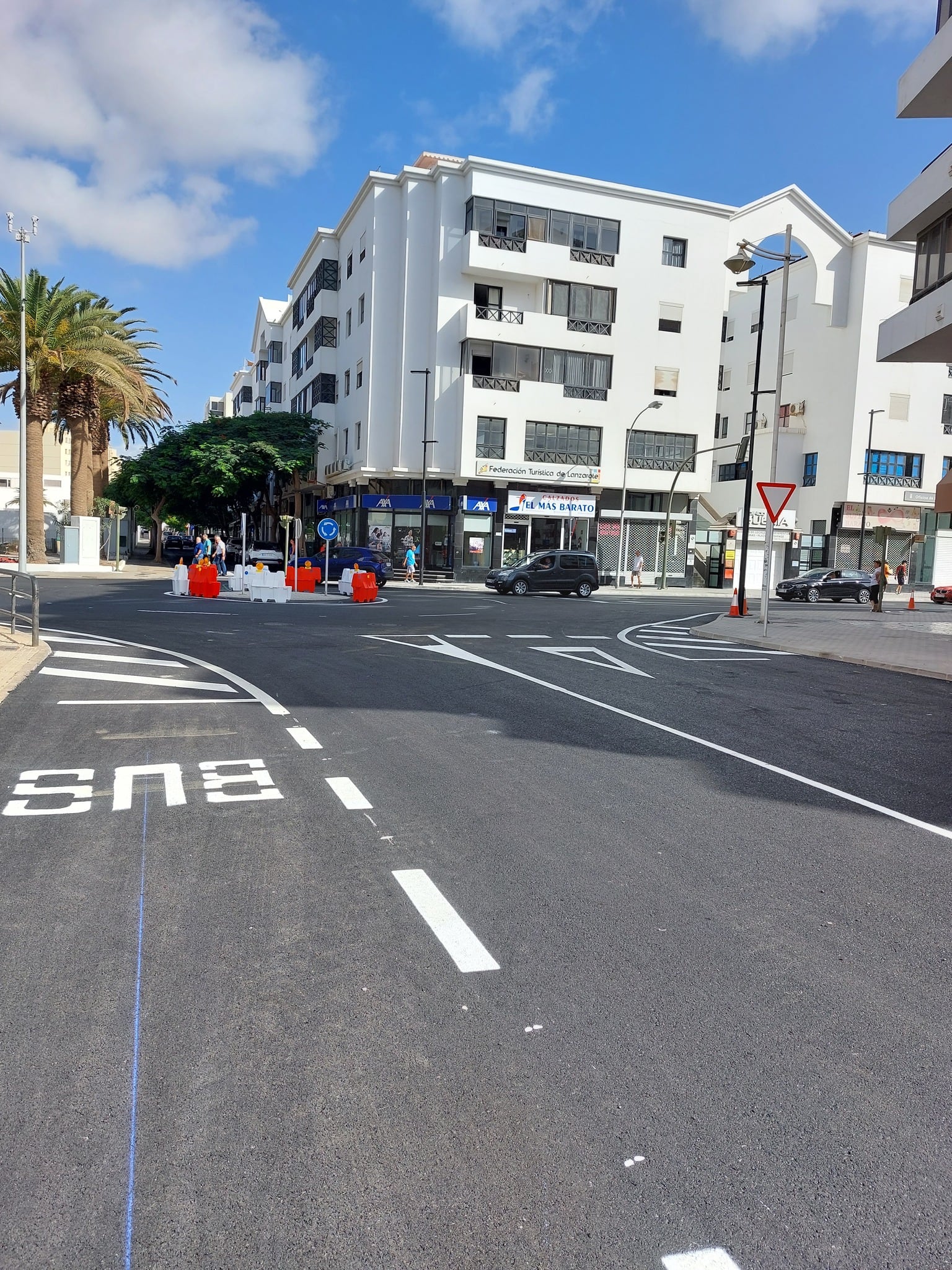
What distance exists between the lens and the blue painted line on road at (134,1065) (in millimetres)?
2421

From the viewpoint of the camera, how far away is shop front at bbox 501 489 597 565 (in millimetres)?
42781

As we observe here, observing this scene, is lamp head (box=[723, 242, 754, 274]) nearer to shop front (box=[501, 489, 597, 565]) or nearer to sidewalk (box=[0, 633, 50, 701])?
sidewalk (box=[0, 633, 50, 701])

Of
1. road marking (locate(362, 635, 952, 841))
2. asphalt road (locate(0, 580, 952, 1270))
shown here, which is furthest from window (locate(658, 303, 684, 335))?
asphalt road (locate(0, 580, 952, 1270))

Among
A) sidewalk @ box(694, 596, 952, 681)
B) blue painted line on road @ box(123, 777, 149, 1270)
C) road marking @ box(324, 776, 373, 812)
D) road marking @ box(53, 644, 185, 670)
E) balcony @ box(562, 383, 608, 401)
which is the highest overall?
balcony @ box(562, 383, 608, 401)

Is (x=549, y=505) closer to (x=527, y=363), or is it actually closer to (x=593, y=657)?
(x=527, y=363)

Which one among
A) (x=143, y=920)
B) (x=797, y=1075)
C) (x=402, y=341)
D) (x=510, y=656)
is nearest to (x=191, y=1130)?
(x=143, y=920)

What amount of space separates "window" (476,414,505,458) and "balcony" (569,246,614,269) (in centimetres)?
798

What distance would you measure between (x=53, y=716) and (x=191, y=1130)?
6969mm

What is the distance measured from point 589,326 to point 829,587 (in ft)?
51.2

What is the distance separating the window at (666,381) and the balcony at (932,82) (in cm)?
2399

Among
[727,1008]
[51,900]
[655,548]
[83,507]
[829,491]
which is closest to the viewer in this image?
[727,1008]

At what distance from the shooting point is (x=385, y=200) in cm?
4219

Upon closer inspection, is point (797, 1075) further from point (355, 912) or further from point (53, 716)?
point (53, 716)

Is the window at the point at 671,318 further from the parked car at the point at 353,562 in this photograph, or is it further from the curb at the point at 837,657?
the curb at the point at 837,657
